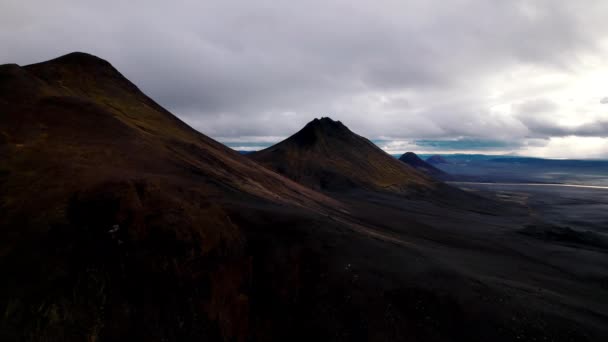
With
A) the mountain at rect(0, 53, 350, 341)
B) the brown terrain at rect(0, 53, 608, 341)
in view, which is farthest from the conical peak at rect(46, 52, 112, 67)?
the mountain at rect(0, 53, 350, 341)

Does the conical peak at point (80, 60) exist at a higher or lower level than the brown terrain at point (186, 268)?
higher

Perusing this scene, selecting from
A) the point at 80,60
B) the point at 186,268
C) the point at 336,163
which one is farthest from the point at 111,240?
the point at 336,163

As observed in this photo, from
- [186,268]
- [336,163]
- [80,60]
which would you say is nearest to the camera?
[186,268]

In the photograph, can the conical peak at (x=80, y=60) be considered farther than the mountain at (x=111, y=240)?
Yes

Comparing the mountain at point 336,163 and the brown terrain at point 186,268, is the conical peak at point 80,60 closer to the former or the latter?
the brown terrain at point 186,268

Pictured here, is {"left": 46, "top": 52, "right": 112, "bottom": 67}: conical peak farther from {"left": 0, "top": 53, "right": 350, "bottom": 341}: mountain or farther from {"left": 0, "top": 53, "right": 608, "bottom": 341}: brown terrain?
{"left": 0, "top": 53, "right": 350, "bottom": 341}: mountain

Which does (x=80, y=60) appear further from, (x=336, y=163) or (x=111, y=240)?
(x=336, y=163)

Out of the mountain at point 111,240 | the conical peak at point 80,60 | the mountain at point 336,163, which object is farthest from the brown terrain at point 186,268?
the mountain at point 336,163

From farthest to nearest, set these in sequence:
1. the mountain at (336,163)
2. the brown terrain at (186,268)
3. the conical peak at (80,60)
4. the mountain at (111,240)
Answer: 1. the mountain at (336,163)
2. the conical peak at (80,60)
3. the brown terrain at (186,268)
4. the mountain at (111,240)

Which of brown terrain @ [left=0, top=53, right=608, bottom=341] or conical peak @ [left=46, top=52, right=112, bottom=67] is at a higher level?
conical peak @ [left=46, top=52, right=112, bottom=67]
